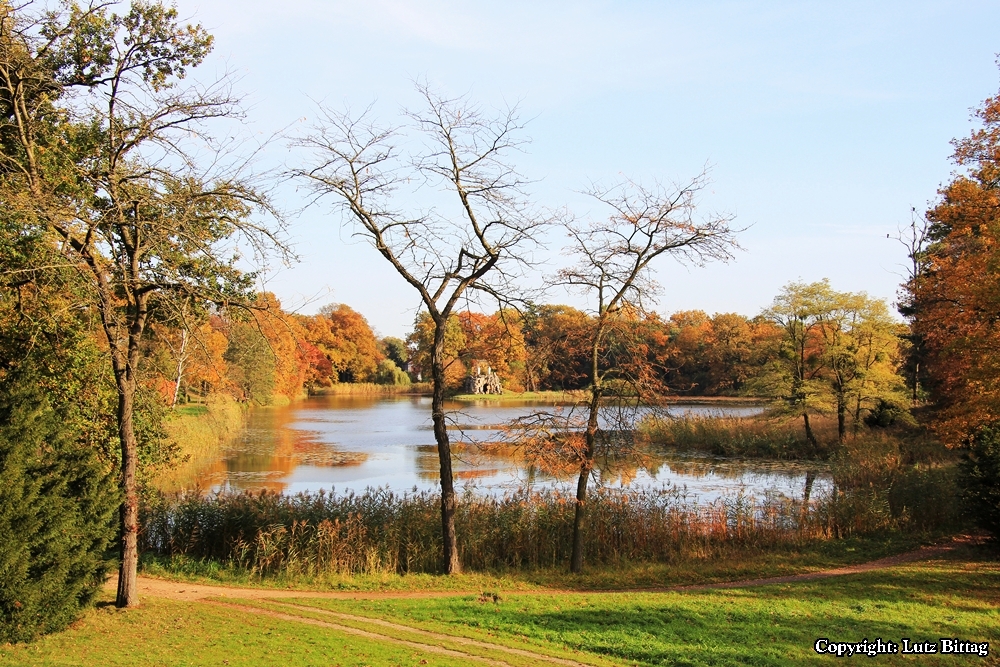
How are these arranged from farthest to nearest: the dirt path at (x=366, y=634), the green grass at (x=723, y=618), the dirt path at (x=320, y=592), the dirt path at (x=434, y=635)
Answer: the dirt path at (x=320, y=592) < the green grass at (x=723, y=618) < the dirt path at (x=434, y=635) < the dirt path at (x=366, y=634)

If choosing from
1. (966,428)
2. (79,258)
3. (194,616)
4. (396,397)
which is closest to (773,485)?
(966,428)

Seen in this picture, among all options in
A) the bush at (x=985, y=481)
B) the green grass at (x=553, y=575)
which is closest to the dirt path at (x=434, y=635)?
the green grass at (x=553, y=575)

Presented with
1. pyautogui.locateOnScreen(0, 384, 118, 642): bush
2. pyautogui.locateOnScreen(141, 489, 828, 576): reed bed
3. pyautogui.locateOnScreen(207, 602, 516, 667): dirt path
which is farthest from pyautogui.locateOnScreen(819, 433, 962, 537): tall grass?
pyautogui.locateOnScreen(0, 384, 118, 642): bush

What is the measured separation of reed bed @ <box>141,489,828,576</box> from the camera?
13.3 m

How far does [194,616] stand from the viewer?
9.38 m

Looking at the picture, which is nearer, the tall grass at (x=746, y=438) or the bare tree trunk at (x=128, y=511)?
the bare tree trunk at (x=128, y=511)

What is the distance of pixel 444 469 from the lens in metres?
13.5

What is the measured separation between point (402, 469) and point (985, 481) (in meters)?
18.6

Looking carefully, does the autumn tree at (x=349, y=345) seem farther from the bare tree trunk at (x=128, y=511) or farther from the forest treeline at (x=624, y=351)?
the bare tree trunk at (x=128, y=511)

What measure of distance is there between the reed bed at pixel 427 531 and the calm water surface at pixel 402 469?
6.84ft

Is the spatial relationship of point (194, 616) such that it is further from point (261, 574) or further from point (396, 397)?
point (396, 397)

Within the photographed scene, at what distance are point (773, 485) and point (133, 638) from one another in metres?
21.4

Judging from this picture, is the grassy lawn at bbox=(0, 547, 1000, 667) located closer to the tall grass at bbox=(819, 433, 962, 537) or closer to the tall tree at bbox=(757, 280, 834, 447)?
the tall grass at bbox=(819, 433, 962, 537)

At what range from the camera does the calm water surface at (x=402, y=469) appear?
2261 centimetres
